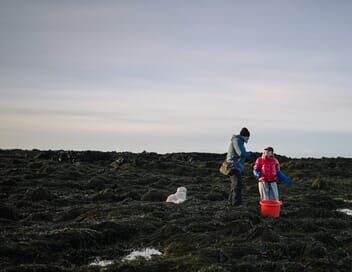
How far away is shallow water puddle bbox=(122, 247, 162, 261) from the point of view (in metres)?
12.5

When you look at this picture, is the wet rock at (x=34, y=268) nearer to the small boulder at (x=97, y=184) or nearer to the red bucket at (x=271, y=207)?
the red bucket at (x=271, y=207)

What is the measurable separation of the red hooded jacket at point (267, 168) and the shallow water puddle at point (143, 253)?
6942mm

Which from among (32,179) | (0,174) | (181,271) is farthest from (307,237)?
(0,174)

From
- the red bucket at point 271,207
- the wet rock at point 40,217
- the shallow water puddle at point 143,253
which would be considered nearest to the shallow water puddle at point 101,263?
the shallow water puddle at point 143,253

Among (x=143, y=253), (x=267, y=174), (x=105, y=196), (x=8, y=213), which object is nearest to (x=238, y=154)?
(x=267, y=174)

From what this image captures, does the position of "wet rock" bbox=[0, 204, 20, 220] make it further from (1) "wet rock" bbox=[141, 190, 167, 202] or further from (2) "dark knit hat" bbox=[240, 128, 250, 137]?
(2) "dark knit hat" bbox=[240, 128, 250, 137]

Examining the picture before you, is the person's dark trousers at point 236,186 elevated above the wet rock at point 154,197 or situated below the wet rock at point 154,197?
above

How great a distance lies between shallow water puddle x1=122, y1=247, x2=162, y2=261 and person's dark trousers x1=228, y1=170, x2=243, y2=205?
6.31 metres

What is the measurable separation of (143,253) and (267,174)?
7540 mm

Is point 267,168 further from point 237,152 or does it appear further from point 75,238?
point 75,238

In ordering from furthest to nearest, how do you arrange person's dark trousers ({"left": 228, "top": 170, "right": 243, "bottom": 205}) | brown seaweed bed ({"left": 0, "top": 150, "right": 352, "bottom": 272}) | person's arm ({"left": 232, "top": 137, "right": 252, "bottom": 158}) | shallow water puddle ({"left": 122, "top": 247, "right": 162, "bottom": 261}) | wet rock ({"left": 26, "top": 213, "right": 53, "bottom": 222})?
A: person's dark trousers ({"left": 228, "top": 170, "right": 243, "bottom": 205}) < wet rock ({"left": 26, "top": 213, "right": 53, "bottom": 222}) < person's arm ({"left": 232, "top": 137, "right": 252, "bottom": 158}) < shallow water puddle ({"left": 122, "top": 247, "right": 162, "bottom": 261}) < brown seaweed bed ({"left": 0, "top": 150, "right": 352, "bottom": 272})

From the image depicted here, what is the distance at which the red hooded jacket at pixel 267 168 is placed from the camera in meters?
18.7

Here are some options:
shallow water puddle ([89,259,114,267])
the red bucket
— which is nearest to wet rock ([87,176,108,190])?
the red bucket

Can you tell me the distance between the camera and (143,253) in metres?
13.0
